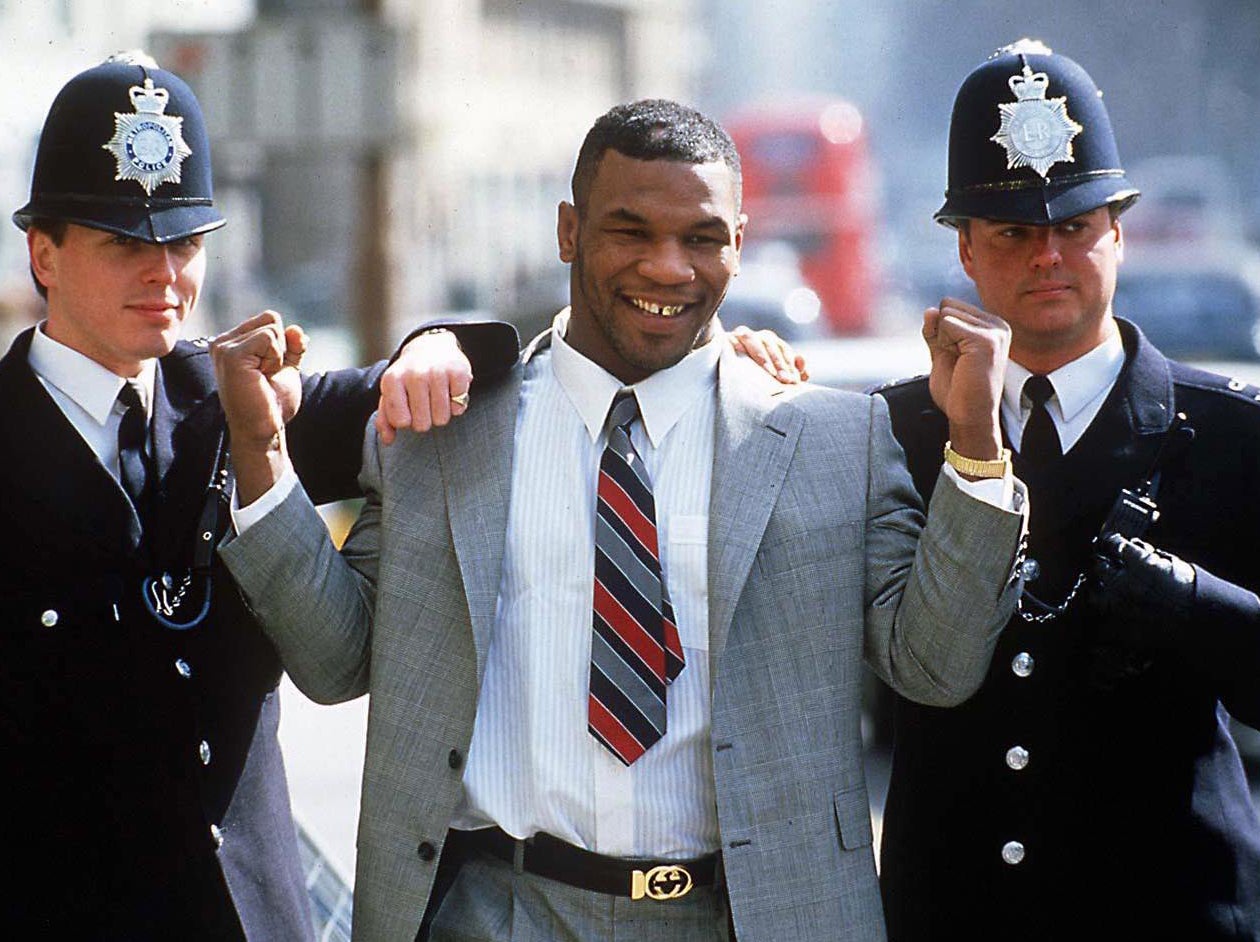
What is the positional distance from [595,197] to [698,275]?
244 mm

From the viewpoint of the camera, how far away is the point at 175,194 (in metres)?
3.74

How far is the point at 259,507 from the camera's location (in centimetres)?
345

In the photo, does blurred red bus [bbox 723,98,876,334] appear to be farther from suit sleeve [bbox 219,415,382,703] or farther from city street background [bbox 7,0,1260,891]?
suit sleeve [bbox 219,415,382,703]

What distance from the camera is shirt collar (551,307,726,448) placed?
3633mm

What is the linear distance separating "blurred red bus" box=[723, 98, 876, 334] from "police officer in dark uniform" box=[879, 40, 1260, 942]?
24109mm

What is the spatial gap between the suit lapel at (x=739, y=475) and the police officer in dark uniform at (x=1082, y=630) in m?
0.42

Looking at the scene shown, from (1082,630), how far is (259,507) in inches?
59.2

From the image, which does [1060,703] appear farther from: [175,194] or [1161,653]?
[175,194]

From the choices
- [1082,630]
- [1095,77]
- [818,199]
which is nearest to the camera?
[1082,630]

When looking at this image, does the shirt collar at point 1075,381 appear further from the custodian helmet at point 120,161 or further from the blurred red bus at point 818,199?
the blurred red bus at point 818,199

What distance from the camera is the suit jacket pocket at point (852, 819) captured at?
11.3 feet

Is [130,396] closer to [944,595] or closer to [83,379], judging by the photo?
[83,379]

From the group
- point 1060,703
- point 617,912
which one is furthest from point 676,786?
point 1060,703

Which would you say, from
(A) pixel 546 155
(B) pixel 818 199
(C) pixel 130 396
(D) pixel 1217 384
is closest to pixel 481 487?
(C) pixel 130 396
